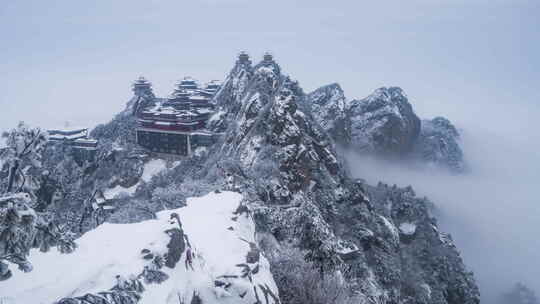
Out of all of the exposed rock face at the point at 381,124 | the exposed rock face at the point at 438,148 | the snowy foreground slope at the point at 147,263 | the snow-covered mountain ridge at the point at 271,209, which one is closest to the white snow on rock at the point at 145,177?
the snow-covered mountain ridge at the point at 271,209

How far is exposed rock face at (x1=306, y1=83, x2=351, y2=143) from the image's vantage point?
89125 mm

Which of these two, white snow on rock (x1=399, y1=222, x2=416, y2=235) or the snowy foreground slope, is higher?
the snowy foreground slope

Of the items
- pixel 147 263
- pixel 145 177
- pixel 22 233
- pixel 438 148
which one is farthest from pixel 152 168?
pixel 438 148

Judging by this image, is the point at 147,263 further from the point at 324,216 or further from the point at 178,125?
the point at 178,125

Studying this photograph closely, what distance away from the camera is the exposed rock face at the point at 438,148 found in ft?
408

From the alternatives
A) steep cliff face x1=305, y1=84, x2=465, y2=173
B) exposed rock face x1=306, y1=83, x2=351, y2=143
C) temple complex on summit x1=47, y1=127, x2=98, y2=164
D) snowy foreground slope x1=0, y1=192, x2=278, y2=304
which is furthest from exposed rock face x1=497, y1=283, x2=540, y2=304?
temple complex on summit x1=47, y1=127, x2=98, y2=164

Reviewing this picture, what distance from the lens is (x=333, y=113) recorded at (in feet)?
300

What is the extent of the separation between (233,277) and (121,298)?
3.60 m

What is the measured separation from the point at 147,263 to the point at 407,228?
167 ft

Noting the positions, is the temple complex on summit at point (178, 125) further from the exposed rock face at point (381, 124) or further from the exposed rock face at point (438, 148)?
the exposed rock face at point (438, 148)

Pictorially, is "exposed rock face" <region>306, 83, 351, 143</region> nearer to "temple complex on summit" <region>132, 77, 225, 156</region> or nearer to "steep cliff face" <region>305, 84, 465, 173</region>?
"steep cliff face" <region>305, 84, 465, 173</region>

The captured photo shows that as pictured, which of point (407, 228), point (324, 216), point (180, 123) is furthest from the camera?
point (180, 123)

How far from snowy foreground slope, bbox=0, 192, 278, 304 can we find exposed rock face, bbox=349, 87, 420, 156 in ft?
310

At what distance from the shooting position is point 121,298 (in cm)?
802
